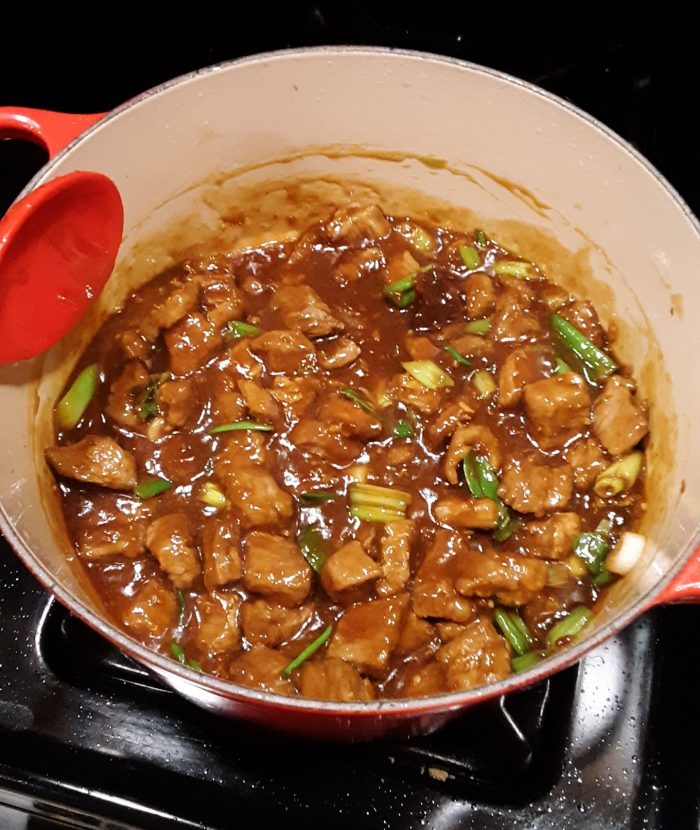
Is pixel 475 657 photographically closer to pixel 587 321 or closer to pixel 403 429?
pixel 403 429

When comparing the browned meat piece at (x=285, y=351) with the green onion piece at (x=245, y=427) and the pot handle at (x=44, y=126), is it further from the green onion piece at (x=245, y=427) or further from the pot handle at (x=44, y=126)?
the pot handle at (x=44, y=126)

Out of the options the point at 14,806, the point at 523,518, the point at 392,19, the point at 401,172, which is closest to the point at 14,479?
the point at 14,806

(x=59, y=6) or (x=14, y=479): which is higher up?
(x=59, y=6)

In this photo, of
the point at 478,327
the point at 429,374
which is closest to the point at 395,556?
the point at 429,374

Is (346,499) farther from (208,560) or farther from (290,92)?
(290,92)

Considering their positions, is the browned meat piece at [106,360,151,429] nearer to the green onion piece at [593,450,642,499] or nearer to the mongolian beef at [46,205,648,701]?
the mongolian beef at [46,205,648,701]

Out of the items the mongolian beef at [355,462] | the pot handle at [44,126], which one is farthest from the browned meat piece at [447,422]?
the pot handle at [44,126]
